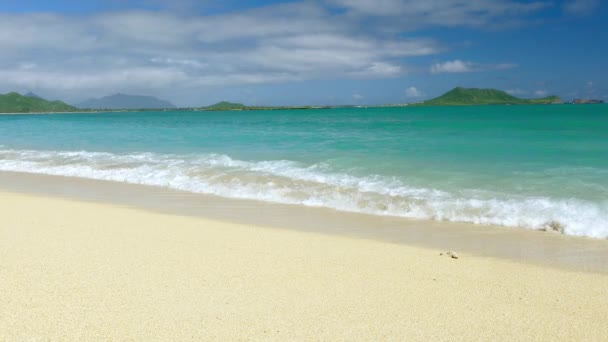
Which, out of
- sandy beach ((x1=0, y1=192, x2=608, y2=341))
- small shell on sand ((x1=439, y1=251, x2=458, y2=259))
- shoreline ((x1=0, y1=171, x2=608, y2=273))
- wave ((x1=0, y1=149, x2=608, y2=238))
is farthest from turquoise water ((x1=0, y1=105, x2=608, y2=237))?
sandy beach ((x1=0, y1=192, x2=608, y2=341))

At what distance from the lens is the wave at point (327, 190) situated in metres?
8.86

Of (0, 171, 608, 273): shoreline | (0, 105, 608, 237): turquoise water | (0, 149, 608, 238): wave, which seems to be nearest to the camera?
(0, 171, 608, 273): shoreline

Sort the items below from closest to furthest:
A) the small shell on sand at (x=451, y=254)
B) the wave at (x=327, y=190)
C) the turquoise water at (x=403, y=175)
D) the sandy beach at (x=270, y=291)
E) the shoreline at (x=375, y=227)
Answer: the sandy beach at (x=270, y=291)
the small shell on sand at (x=451, y=254)
the shoreline at (x=375, y=227)
the wave at (x=327, y=190)
the turquoise water at (x=403, y=175)

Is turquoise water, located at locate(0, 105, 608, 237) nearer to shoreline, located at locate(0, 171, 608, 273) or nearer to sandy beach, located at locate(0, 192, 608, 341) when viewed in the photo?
shoreline, located at locate(0, 171, 608, 273)

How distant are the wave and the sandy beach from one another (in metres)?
2.82

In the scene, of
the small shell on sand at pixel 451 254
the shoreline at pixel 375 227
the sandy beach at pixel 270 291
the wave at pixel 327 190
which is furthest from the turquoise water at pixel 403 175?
the sandy beach at pixel 270 291

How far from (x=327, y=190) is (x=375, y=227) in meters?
3.38

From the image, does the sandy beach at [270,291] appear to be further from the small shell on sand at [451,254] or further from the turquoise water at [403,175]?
the turquoise water at [403,175]

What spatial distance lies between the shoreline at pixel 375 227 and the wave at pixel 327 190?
0.48 meters

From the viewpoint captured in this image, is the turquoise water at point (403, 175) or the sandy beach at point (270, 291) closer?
the sandy beach at point (270, 291)

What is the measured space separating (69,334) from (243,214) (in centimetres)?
593

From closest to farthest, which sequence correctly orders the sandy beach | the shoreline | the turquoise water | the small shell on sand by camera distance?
the sandy beach < the small shell on sand < the shoreline < the turquoise water

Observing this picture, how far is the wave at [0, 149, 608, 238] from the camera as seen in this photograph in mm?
8857

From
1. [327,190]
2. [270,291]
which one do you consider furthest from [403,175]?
[270,291]
